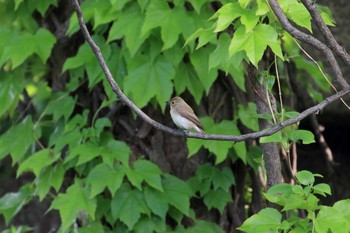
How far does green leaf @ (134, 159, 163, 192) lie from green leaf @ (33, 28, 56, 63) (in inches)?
37.0

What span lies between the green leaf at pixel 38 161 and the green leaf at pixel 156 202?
66 cm

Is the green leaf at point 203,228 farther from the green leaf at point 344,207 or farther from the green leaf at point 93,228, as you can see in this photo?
the green leaf at point 344,207

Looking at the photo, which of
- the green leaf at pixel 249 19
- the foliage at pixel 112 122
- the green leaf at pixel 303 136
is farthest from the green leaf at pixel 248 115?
the green leaf at pixel 249 19

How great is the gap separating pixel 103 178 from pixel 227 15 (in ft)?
5.51

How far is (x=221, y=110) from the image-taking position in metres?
4.91

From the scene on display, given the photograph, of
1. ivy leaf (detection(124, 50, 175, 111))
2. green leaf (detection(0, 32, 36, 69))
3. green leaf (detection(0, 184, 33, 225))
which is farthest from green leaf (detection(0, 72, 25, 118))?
ivy leaf (detection(124, 50, 175, 111))

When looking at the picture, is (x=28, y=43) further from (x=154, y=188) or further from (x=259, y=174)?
(x=259, y=174)

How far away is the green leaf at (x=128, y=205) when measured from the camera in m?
4.39

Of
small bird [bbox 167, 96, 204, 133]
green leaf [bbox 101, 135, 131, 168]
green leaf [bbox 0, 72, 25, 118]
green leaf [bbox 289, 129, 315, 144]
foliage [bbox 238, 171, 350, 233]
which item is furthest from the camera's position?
green leaf [bbox 0, 72, 25, 118]

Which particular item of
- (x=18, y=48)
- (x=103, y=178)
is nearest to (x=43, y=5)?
(x=18, y=48)

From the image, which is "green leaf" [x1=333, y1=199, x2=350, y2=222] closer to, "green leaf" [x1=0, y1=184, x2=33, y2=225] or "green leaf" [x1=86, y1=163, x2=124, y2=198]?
"green leaf" [x1=86, y1=163, x2=124, y2=198]

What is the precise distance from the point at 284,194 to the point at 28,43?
2.31 metres

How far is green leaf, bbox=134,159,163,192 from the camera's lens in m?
4.41

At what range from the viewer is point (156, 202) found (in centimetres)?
445
